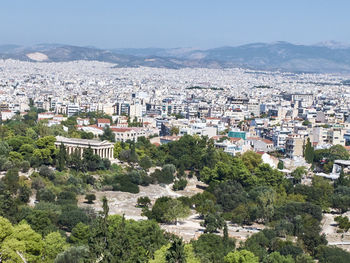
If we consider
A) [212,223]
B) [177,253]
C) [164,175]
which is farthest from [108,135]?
[177,253]

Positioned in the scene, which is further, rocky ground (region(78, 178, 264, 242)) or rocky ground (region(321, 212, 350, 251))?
rocky ground (region(78, 178, 264, 242))

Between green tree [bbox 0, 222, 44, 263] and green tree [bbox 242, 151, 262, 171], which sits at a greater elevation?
green tree [bbox 0, 222, 44, 263]

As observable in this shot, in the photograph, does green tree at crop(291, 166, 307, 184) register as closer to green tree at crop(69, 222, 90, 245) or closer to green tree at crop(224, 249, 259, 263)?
green tree at crop(224, 249, 259, 263)

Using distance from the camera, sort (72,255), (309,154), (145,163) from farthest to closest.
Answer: (309,154), (145,163), (72,255)

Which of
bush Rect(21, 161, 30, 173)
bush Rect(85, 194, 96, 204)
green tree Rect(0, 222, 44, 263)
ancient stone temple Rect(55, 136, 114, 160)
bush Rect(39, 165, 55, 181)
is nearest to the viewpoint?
Answer: green tree Rect(0, 222, 44, 263)

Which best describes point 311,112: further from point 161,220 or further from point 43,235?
point 43,235

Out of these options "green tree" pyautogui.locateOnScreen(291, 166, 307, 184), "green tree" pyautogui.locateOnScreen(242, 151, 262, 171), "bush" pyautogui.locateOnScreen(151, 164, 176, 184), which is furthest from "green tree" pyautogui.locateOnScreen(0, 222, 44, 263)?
"green tree" pyautogui.locateOnScreen(242, 151, 262, 171)

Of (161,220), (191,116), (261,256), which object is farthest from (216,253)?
(191,116)

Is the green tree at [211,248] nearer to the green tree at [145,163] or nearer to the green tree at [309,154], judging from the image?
the green tree at [145,163]

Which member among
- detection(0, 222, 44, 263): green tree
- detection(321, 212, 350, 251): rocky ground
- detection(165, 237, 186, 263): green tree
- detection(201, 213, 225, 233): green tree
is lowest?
detection(321, 212, 350, 251): rocky ground

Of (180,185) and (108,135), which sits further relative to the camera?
(108,135)

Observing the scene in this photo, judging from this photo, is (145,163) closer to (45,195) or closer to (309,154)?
(45,195)
